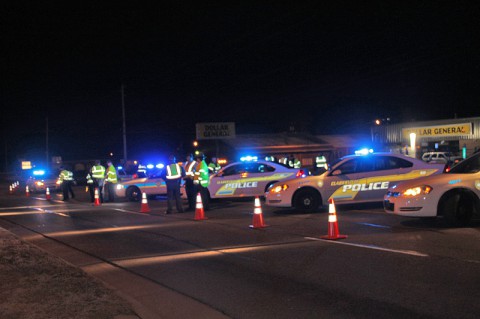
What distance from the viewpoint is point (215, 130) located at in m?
51.3

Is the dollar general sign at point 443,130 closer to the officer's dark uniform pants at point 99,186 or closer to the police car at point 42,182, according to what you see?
the police car at point 42,182

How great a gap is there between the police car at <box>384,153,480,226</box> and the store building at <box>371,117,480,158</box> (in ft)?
89.6

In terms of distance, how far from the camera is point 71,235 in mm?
12352

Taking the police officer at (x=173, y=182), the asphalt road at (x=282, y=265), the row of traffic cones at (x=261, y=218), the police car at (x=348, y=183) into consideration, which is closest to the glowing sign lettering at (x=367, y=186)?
the police car at (x=348, y=183)

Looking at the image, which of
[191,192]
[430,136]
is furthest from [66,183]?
[430,136]

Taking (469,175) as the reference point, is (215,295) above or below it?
below

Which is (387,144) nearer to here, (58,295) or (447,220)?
(447,220)

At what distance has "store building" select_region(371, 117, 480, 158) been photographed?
4072cm

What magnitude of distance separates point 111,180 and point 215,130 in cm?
2907

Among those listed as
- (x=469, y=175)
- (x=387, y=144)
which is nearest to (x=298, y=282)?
(x=469, y=175)

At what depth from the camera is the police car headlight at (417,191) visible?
11102 mm

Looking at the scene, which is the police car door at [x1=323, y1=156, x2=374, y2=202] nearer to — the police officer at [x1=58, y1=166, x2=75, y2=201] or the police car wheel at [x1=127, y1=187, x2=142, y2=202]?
the police car wheel at [x1=127, y1=187, x2=142, y2=202]

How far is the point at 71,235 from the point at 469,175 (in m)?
8.37

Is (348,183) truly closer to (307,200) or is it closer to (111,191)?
(307,200)
